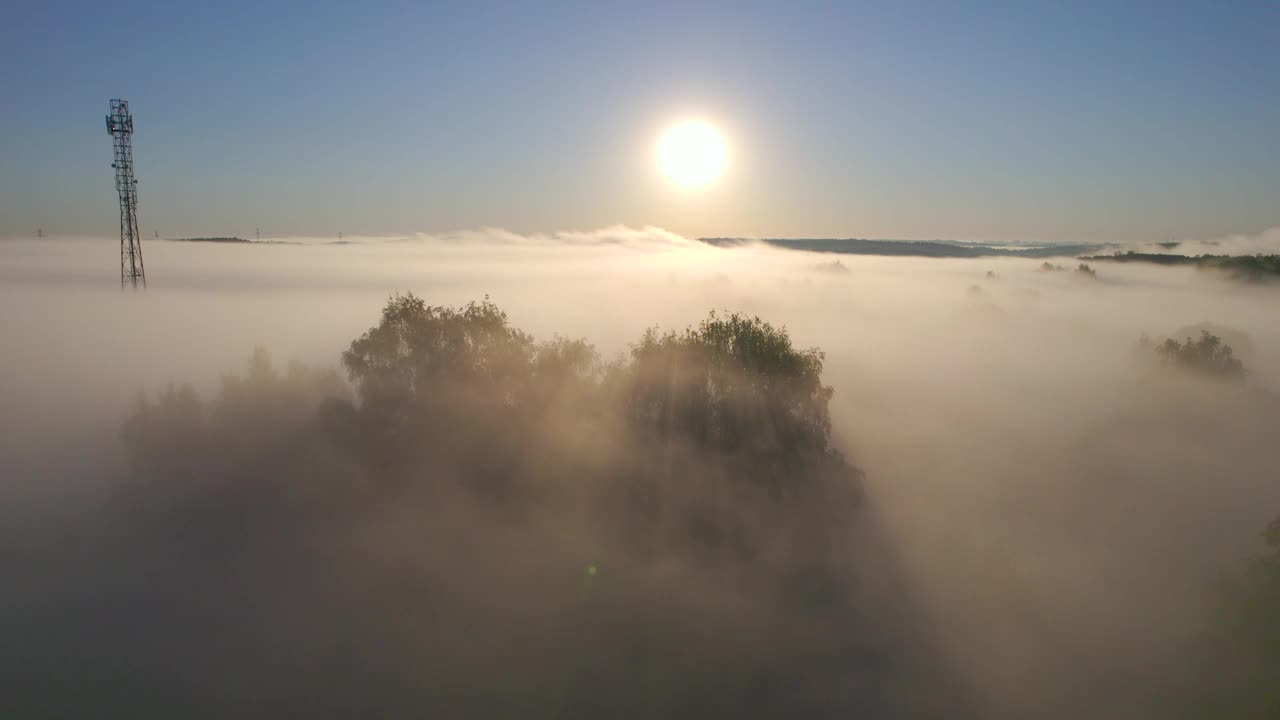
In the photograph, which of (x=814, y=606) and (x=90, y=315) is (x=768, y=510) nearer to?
(x=814, y=606)

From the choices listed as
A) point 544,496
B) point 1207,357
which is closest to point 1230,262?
point 1207,357

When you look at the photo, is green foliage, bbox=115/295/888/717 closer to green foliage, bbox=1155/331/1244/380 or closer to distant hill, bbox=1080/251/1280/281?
green foliage, bbox=1155/331/1244/380

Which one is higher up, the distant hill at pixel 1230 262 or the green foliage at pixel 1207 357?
the distant hill at pixel 1230 262

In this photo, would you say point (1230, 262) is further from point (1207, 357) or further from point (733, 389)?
point (733, 389)

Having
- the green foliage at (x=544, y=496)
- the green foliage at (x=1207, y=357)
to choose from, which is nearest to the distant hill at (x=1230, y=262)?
the green foliage at (x=1207, y=357)

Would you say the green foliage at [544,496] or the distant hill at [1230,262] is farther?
the distant hill at [1230,262]

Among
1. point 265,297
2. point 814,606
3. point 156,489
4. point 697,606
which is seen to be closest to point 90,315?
point 265,297

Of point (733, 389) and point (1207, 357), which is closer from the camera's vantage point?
point (733, 389)

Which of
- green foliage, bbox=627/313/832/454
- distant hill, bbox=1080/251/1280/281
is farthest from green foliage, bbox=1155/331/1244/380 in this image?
distant hill, bbox=1080/251/1280/281

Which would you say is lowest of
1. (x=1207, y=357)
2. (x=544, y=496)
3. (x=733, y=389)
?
(x=544, y=496)

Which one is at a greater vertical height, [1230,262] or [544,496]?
[1230,262]

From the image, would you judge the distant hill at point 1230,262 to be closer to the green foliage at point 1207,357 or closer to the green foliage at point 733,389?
the green foliage at point 1207,357
